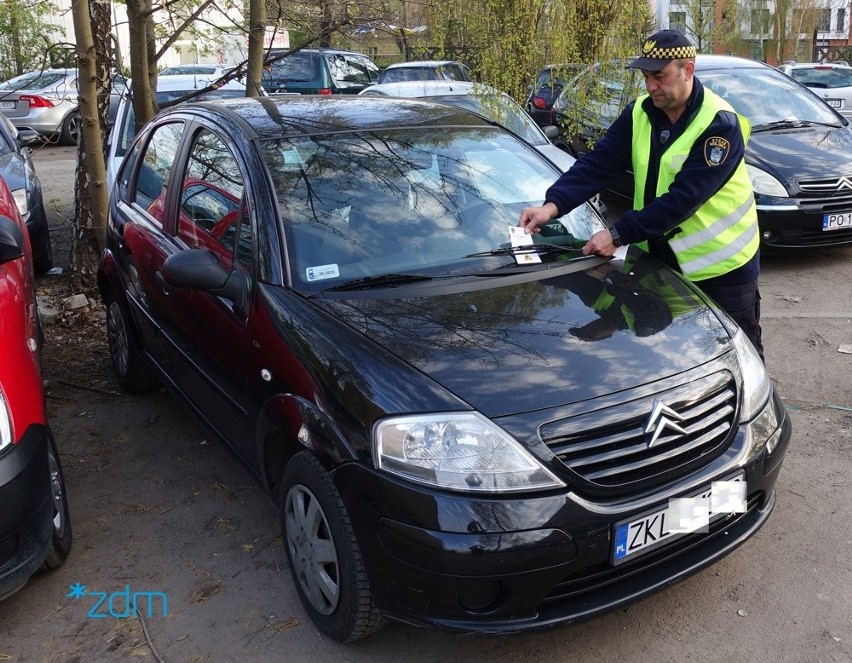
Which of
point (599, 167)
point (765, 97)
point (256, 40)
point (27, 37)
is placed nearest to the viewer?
point (599, 167)

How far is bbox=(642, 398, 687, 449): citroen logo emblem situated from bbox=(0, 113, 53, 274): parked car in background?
596 centimetres

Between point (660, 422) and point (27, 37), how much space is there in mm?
15467

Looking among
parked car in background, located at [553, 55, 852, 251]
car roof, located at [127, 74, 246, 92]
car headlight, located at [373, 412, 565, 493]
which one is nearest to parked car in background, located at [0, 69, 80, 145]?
car roof, located at [127, 74, 246, 92]

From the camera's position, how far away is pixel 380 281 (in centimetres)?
314

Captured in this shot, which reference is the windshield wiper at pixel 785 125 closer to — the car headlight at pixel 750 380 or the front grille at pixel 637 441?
the car headlight at pixel 750 380

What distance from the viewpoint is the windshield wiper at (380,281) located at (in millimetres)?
3096

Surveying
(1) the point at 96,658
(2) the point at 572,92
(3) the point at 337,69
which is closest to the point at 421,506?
(1) the point at 96,658

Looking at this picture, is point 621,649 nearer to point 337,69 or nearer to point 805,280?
point 805,280

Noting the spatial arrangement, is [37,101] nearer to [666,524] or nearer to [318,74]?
[318,74]

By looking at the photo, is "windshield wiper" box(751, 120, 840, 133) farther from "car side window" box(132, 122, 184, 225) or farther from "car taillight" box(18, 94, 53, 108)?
"car taillight" box(18, 94, 53, 108)

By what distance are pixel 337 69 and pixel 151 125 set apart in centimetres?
1196

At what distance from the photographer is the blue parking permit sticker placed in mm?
3111

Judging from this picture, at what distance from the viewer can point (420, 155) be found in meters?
3.64

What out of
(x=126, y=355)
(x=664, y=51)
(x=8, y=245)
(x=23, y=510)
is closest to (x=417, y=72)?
(x=126, y=355)
